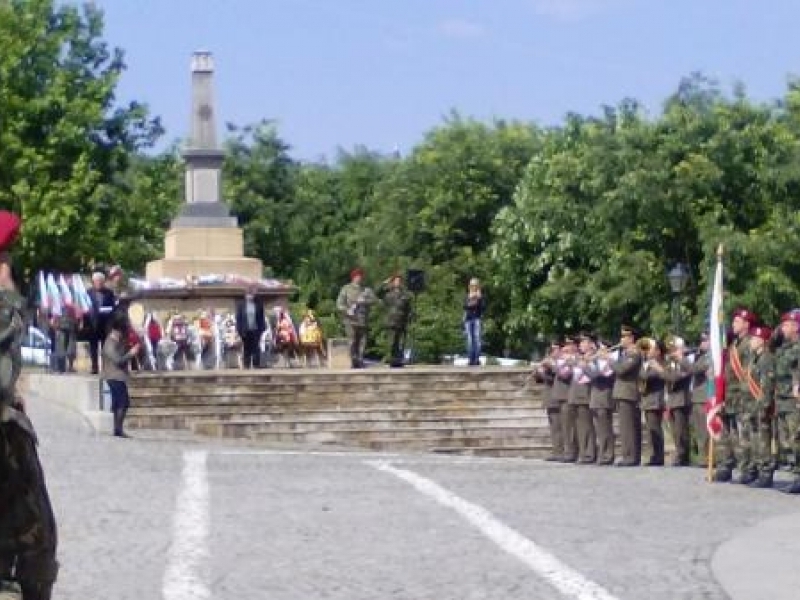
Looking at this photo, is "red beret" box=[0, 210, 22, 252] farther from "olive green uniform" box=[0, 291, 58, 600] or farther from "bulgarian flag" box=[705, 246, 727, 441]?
"bulgarian flag" box=[705, 246, 727, 441]

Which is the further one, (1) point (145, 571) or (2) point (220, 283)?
(2) point (220, 283)

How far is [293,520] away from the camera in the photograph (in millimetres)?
18578

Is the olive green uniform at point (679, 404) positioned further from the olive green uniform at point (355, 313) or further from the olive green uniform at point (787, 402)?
the olive green uniform at point (355, 313)

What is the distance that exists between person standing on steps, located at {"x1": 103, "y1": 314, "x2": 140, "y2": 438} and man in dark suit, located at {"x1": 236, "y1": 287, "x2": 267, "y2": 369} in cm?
1140

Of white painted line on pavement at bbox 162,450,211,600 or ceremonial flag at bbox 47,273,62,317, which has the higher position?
ceremonial flag at bbox 47,273,62,317

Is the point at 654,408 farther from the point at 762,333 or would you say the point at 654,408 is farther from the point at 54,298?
the point at 54,298

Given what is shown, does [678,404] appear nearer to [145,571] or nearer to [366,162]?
[145,571]

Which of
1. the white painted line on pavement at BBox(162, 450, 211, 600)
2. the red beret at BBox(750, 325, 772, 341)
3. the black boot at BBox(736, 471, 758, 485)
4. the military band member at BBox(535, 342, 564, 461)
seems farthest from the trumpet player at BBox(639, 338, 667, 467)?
the white painted line on pavement at BBox(162, 450, 211, 600)

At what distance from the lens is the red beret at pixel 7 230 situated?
9.00 metres

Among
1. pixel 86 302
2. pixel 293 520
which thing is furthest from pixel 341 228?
pixel 293 520

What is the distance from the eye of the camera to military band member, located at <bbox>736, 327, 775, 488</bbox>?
23.7m

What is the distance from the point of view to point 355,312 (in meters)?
41.8

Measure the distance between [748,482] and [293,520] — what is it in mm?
7172

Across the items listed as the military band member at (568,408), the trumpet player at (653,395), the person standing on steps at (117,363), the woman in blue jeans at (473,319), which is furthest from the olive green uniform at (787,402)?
the woman in blue jeans at (473,319)
